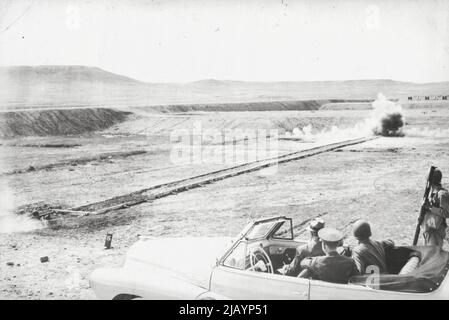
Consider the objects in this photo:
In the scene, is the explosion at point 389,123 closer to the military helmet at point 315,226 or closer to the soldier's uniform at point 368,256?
the military helmet at point 315,226

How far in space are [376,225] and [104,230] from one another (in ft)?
15.3

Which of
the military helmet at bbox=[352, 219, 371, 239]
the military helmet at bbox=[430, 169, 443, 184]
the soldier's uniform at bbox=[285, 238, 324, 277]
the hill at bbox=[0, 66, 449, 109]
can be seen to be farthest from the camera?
the hill at bbox=[0, 66, 449, 109]

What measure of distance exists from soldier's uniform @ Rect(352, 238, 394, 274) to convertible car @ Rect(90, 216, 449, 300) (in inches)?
6.5

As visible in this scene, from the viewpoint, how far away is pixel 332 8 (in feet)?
29.8

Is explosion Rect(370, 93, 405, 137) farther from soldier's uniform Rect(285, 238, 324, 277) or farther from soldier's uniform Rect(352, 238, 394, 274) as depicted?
soldier's uniform Rect(352, 238, 394, 274)

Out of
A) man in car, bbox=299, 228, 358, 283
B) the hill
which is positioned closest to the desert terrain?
man in car, bbox=299, 228, 358, 283

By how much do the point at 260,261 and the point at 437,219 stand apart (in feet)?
8.73

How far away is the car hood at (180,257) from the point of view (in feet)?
13.2

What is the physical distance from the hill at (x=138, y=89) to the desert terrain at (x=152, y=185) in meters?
18.5

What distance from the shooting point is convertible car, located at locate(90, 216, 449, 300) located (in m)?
3.55

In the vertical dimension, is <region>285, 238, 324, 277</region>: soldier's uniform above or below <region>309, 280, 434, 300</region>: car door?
above

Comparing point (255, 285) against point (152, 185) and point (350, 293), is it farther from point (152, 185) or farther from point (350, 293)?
point (152, 185)

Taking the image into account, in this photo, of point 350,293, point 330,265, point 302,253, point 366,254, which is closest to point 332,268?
point 330,265

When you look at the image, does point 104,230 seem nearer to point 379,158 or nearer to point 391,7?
point 391,7
